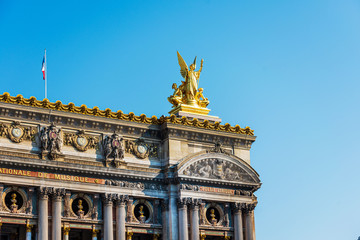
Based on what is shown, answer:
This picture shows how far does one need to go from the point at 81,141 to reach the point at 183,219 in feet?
24.9

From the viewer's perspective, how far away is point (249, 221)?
46.4m

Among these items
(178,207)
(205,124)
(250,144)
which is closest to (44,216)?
(178,207)

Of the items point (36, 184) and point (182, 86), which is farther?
point (182, 86)

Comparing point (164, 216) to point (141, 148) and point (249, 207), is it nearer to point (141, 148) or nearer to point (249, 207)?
point (141, 148)


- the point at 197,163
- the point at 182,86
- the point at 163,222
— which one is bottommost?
the point at 163,222

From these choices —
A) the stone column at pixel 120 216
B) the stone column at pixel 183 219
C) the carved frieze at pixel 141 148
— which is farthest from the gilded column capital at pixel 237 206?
the stone column at pixel 120 216

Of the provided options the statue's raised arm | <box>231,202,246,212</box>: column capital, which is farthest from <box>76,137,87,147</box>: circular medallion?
<box>231,202,246,212</box>: column capital

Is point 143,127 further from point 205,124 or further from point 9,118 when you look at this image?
point 9,118

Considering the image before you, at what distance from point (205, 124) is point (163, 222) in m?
6.80

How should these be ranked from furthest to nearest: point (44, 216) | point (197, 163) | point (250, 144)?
point (250, 144), point (197, 163), point (44, 216)

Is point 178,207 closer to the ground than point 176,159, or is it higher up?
closer to the ground

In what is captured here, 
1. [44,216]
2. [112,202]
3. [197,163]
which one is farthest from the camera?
[197,163]

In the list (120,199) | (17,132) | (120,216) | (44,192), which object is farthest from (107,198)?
(17,132)

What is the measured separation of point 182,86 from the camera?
48781mm
